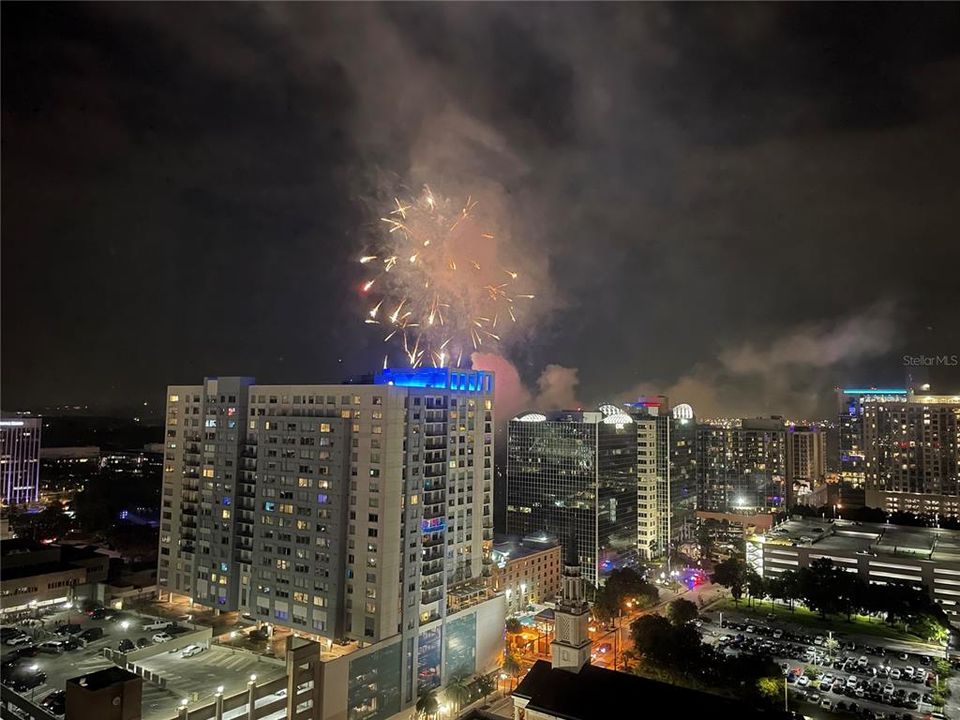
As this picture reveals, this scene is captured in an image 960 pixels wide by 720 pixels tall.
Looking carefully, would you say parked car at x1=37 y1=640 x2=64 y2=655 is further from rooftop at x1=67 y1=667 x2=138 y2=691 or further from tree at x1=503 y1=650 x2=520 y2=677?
tree at x1=503 y1=650 x2=520 y2=677

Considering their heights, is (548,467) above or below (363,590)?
above

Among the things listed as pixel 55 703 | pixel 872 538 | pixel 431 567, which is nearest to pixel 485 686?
pixel 431 567

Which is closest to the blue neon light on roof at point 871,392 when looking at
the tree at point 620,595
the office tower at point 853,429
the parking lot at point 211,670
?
the office tower at point 853,429

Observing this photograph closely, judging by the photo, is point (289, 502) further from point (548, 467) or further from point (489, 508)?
point (548, 467)

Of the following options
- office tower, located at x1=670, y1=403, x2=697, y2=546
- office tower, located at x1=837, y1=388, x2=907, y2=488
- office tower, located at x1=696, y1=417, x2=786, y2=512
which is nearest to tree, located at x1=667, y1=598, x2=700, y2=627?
office tower, located at x1=670, y1=403, x2=697, y2=546

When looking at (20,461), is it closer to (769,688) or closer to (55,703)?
(55,703)

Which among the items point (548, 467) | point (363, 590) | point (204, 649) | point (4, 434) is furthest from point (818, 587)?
point (4, 434)
